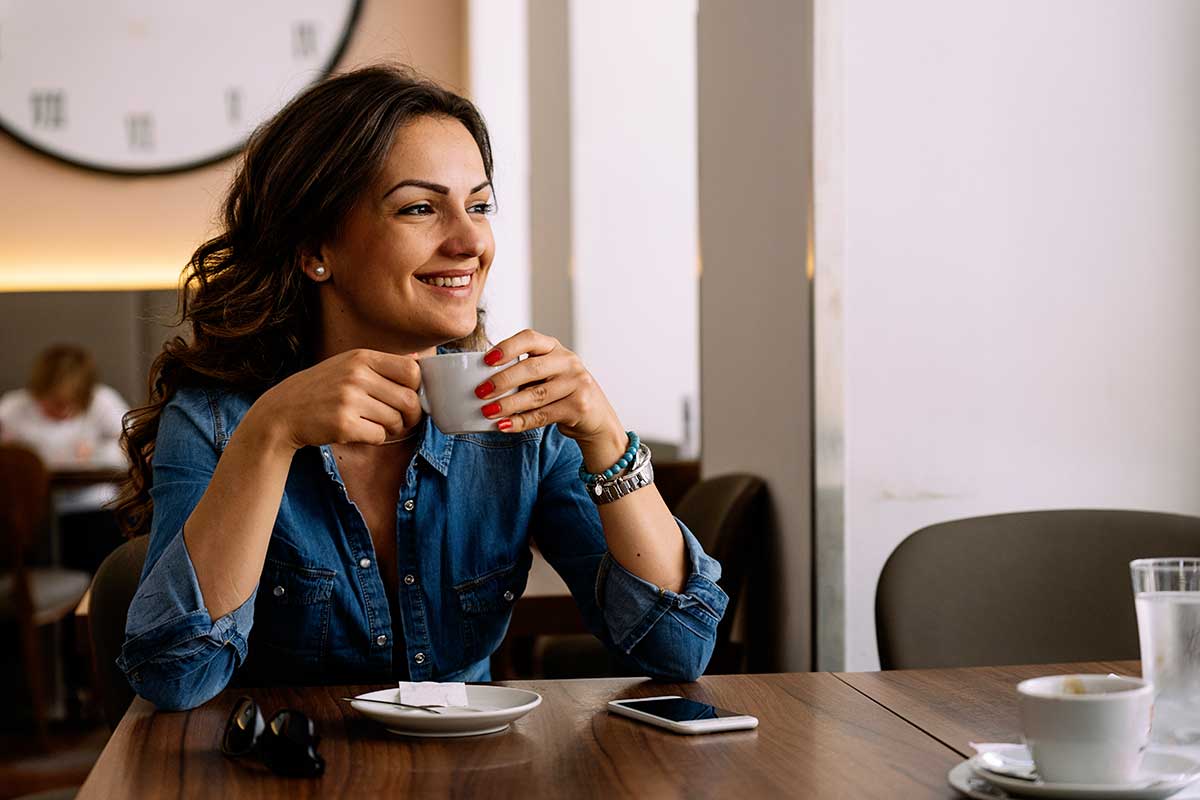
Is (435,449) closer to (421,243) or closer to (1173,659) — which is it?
(421,243)

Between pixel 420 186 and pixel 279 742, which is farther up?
pixel 420 186

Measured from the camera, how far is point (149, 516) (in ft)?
5.22

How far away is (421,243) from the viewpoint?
1.38m

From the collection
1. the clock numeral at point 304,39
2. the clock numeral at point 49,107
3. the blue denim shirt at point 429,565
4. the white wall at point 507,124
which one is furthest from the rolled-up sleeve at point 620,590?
the clock numeral at point 49,107

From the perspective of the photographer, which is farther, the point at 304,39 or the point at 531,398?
the point at 304,39

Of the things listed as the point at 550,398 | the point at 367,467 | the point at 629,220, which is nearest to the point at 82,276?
the point at 629,220

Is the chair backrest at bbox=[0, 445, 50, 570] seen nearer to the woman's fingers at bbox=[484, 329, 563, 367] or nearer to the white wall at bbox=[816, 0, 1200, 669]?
the white wall at bbox=[816, 0, 1200, 669]

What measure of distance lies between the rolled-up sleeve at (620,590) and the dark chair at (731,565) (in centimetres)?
65

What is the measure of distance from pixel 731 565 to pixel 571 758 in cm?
121

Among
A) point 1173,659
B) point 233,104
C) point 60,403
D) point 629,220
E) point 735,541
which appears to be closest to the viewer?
point 1173,659

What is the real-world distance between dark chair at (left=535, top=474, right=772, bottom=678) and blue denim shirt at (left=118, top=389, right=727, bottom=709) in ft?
2.18

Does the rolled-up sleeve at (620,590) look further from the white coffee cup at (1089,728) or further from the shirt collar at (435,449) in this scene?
the white coffee cup at (1089,728)

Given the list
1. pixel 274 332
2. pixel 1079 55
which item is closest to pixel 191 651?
pixel 274 332

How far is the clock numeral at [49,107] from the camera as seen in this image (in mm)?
5520
